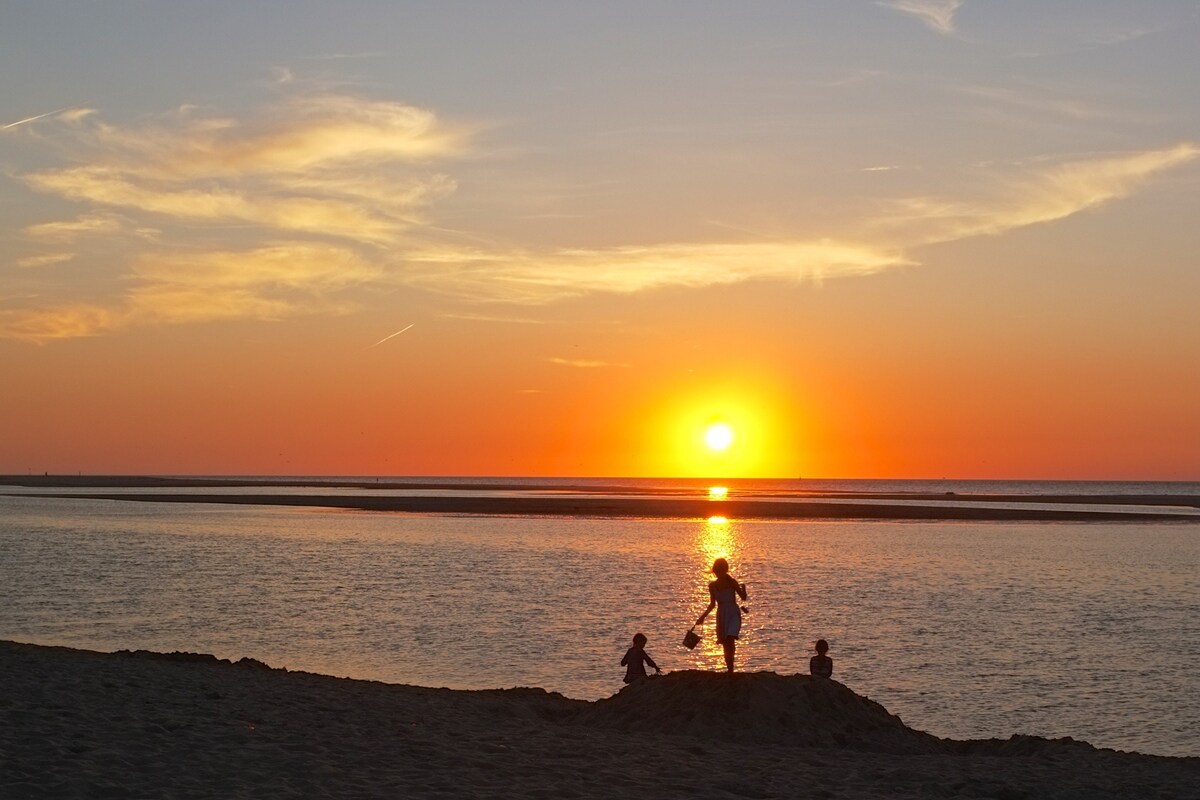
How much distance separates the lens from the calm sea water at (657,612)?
2581 centimetres

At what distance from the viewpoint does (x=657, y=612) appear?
127 feet

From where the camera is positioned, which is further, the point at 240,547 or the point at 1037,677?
the point at 240,547

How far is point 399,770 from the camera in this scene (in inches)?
575

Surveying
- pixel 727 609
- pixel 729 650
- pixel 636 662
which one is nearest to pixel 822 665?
pixel 729 650

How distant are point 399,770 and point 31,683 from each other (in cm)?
704

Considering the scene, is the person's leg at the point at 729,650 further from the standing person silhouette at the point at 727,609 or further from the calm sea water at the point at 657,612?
the calm sea water at the point at 657,612

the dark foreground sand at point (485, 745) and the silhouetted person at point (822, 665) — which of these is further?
the silhouetted person at point (822, 665)

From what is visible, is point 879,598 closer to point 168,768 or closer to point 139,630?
point 139,630

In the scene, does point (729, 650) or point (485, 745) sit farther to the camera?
point (729, 650)

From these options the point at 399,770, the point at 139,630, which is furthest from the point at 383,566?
the point at 399,770

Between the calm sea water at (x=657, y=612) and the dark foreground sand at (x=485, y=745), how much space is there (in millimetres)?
3882

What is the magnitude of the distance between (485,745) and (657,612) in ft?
74.1

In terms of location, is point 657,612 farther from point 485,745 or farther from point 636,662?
point 485,745

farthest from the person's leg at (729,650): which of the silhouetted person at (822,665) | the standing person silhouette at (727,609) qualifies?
the silhouetted person at (822,665)
